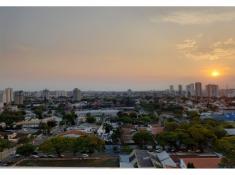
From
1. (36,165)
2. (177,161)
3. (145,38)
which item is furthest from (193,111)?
(36,165)

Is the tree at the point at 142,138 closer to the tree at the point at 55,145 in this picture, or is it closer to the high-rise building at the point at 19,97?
the tree at the point at 55,145

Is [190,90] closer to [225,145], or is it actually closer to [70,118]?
[225,145]

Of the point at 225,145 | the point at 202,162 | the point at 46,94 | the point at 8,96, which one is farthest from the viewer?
the point at 46,94

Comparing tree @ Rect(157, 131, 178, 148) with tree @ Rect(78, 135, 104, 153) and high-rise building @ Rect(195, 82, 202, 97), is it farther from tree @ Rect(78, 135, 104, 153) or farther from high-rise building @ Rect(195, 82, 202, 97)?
tree @ Rect(78, 135, 104, 153)

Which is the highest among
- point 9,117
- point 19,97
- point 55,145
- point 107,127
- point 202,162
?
point 19,97

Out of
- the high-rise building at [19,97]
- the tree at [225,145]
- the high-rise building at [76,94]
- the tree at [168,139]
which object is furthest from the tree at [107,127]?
the tree at [225,145]

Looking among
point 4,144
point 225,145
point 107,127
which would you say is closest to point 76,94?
point 107,127
